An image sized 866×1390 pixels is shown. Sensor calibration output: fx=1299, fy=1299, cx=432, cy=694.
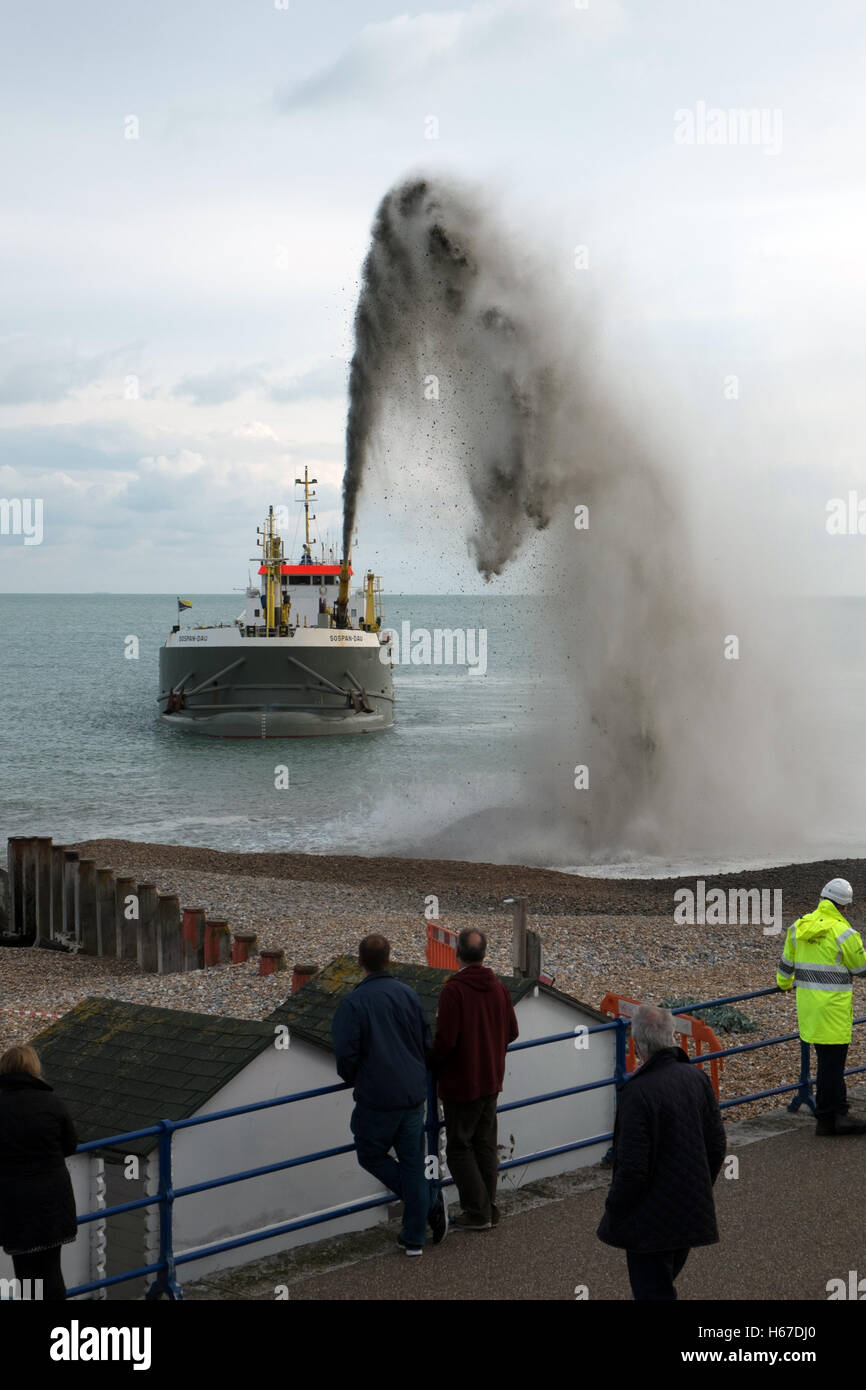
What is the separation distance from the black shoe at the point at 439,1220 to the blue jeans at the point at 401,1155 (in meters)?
0.10

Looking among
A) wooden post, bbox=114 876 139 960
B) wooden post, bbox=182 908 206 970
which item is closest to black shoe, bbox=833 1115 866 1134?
wooden post, bbox=182 908 206 970

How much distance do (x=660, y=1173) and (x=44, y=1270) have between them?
2262 mm

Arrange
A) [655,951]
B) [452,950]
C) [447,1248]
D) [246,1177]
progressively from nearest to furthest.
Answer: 1. [246,1177]
2. [447,1248]
3. [452,950]
4. [655,951]

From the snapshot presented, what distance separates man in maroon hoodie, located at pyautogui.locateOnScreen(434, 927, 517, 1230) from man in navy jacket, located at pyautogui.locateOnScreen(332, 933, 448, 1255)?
0.17 meters

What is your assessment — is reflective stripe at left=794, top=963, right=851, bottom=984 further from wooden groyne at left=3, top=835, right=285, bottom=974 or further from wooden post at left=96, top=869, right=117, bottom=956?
wooden post at left=96, top=869, right=117, bottom=956

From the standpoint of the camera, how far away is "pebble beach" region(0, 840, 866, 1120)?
40.5ft

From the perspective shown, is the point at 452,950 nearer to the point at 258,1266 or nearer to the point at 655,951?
the point at 655,951

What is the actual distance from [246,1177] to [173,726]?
1979 inches

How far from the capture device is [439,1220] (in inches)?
234

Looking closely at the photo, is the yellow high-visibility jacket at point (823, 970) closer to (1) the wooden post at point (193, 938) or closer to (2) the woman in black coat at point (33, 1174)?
(2) the woman in black coat at point (33, 1174)

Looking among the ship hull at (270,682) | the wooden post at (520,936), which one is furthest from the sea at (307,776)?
the wooden post at (520,936)

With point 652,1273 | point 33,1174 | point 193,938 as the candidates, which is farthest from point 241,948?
point 652,1273
